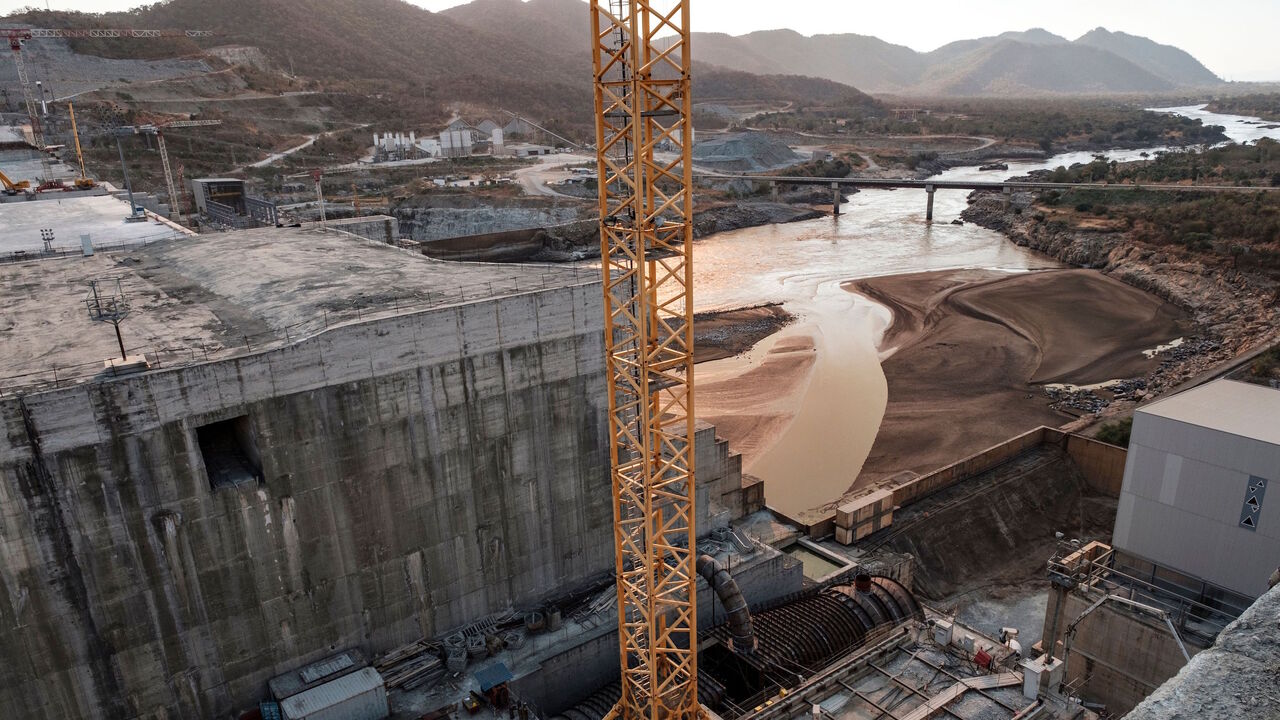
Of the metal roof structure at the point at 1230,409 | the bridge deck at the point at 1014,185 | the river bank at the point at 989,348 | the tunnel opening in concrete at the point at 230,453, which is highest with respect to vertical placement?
the tunnel opening in concrete at the point at 230,453

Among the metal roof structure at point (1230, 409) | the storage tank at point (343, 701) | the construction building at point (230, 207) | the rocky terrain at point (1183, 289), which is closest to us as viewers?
the storage tank at point (343, 701)

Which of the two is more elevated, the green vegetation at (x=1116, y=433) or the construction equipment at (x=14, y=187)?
the construction equipment at (x=14, y=187)

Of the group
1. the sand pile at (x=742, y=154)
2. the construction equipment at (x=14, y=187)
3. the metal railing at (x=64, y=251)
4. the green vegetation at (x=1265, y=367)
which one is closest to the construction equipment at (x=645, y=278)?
the metal railing at (x=64, y=251)

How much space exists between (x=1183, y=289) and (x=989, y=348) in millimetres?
20966

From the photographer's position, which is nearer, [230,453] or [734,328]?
[230,453]

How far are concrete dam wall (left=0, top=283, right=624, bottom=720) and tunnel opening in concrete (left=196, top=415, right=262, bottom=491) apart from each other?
0.06m

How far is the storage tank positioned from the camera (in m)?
17.4

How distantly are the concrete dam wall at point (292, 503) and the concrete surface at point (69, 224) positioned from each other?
19803 millimetres

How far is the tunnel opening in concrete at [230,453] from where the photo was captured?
1756 cm

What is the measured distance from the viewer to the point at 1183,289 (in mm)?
63062

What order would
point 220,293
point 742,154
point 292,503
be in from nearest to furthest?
point 292,503, point 220,293, point 742,154

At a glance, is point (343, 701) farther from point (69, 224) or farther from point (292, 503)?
point (69, 224)

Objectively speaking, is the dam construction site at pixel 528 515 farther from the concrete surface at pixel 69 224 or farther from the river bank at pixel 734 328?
the river bank at pixel 734 328

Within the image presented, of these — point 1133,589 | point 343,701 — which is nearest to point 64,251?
point 343,701
